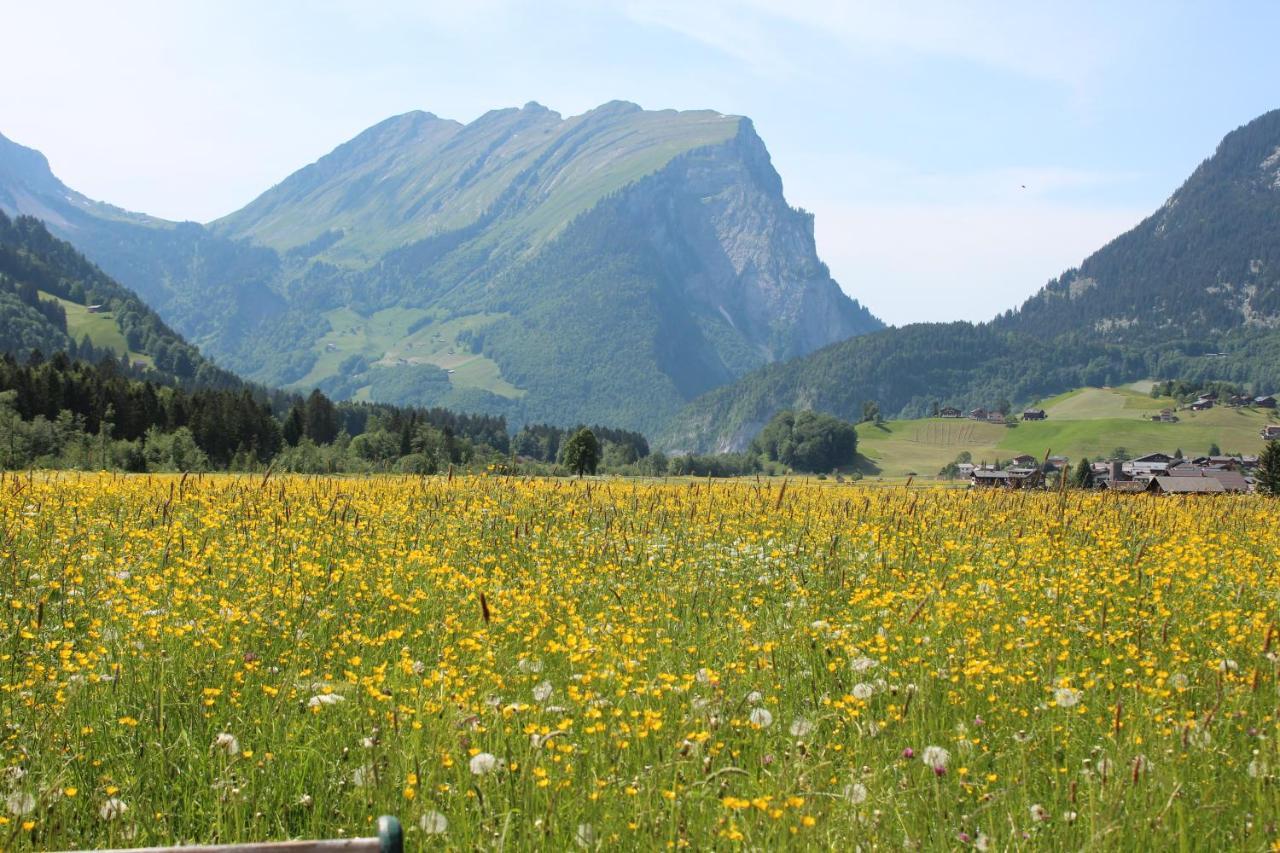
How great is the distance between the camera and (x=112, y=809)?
16.4 feet

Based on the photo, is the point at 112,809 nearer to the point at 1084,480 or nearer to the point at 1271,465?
the point at 1084,480

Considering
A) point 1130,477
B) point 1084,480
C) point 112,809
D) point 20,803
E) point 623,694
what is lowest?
point 1130,477

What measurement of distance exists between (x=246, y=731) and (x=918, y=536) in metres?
9.79

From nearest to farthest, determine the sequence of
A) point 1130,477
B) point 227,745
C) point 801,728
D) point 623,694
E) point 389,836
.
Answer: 1. point 389,836
2. point 227,745
3. point 801,728
4. point 623,694
5. point 1130,477

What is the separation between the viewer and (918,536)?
43.4 feet

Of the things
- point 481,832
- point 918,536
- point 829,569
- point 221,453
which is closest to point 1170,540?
point 918,536

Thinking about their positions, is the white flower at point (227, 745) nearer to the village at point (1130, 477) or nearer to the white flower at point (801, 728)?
the white flower at point (801, 728)

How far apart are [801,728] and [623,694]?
1.16 metres

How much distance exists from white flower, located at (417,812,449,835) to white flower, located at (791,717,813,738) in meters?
2.18

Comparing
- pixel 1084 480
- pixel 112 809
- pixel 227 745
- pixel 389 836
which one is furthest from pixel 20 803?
pixel 1084 480

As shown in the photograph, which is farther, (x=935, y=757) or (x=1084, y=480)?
(x=1084, y=480)

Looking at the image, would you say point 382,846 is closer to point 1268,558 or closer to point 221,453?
point 1268,558

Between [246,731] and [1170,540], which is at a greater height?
[1170,540]

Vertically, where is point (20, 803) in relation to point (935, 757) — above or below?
below
